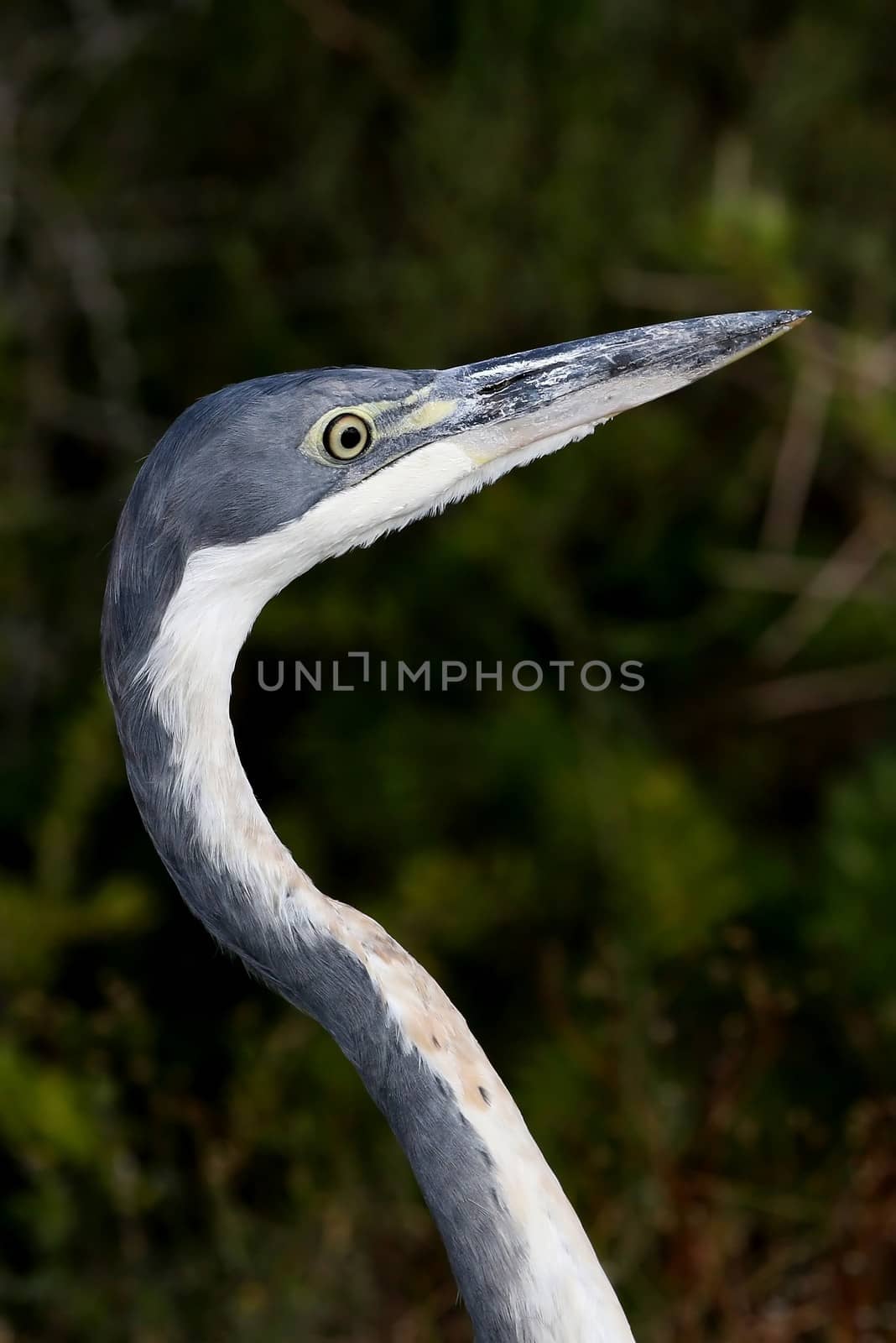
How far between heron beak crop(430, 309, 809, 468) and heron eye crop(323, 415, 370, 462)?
88 mm

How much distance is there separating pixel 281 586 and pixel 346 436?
0.16m

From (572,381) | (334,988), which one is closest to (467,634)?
(572,381)

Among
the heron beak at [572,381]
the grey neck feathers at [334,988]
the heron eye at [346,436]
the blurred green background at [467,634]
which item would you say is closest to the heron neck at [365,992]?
the grey neck feathers at [334,988]

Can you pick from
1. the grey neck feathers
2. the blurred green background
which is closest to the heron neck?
the grey neck feathers

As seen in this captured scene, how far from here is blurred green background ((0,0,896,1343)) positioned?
2342mm

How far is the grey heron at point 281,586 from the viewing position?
1147mm

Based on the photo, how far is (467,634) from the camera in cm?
301

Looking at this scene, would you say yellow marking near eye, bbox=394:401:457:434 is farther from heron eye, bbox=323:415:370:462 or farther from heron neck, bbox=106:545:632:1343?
heron neck, bbox=106:545:632:1343

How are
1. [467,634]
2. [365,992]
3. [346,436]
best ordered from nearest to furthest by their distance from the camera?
1. [365,992]
2. [346,436]
3. [467,634]

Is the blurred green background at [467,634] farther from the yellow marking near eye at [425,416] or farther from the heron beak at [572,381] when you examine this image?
the yellow marking near eye at [425,416]

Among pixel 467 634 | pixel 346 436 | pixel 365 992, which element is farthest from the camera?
pixel 467 634

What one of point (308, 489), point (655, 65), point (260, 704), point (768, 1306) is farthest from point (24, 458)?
point (768, 1306)

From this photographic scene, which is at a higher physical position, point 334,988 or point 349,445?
point 349,445

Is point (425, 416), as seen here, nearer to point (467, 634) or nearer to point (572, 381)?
point (572, 381)
